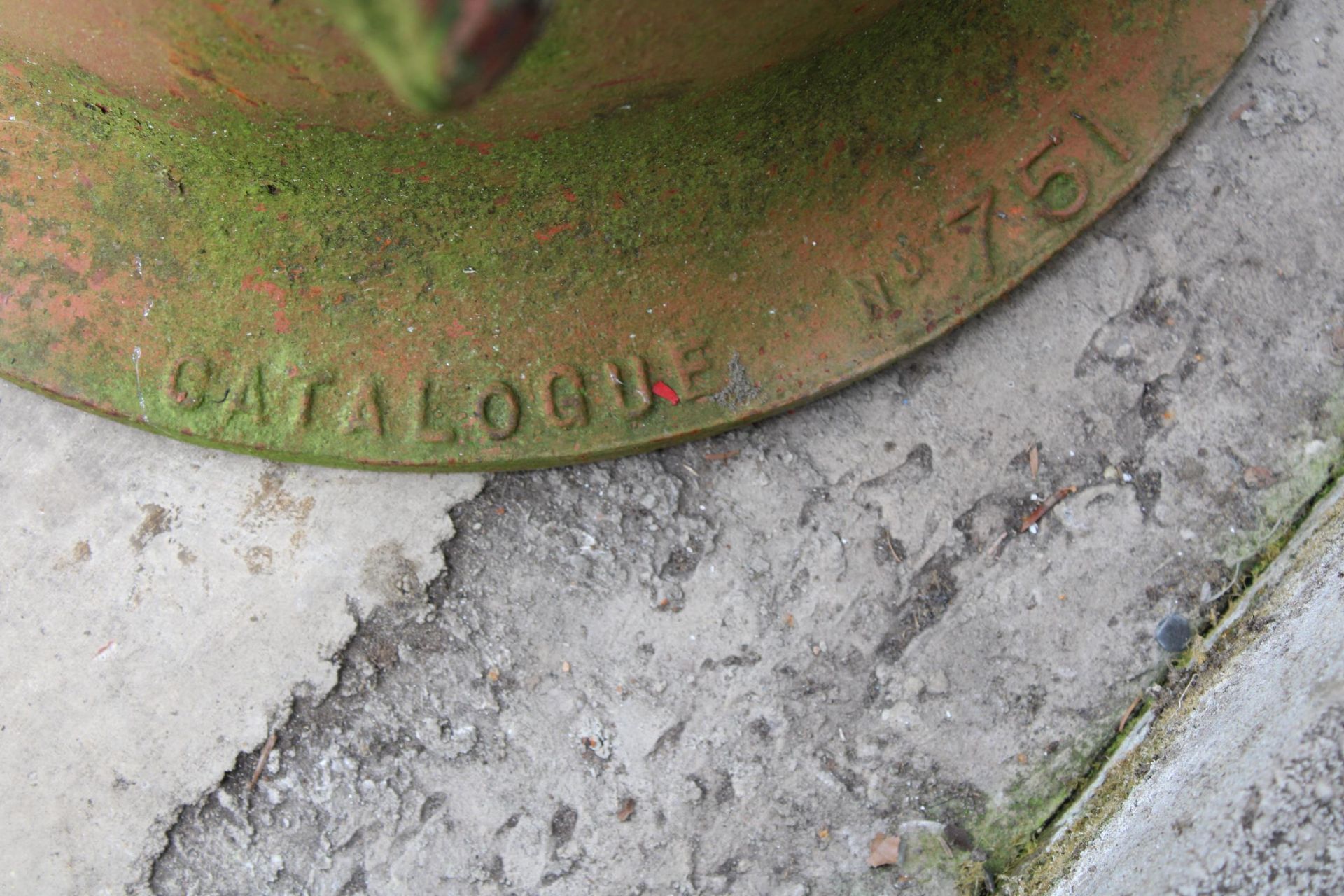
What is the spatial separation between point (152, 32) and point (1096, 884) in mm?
1588

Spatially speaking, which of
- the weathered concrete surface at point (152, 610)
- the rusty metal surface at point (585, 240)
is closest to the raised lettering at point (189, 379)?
the rusty metal surface at point (585, 240)

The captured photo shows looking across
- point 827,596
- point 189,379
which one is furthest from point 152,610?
point 827,596

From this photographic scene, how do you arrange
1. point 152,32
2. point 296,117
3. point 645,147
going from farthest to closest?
point 645,147 < point 296,117 < point 152,32

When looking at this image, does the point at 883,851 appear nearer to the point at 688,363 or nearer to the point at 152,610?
the point at 688,363

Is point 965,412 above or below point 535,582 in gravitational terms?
below

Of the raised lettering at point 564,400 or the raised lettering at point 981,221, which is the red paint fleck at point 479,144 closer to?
the raised lettering at point 564,400

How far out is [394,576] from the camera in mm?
1505

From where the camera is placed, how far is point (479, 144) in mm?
1230

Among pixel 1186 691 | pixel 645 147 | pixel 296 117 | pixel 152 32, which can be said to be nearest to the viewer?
pixel 152 32

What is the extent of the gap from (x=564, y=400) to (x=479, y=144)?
358 millimetres

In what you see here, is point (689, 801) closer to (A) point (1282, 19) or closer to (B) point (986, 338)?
(B) point (986, 338)

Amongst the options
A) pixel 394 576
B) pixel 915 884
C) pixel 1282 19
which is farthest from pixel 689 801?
pixel 1282 19

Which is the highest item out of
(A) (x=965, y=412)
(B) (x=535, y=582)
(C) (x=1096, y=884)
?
(B) (x=535, y=582)

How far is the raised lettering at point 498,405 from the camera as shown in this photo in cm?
136
